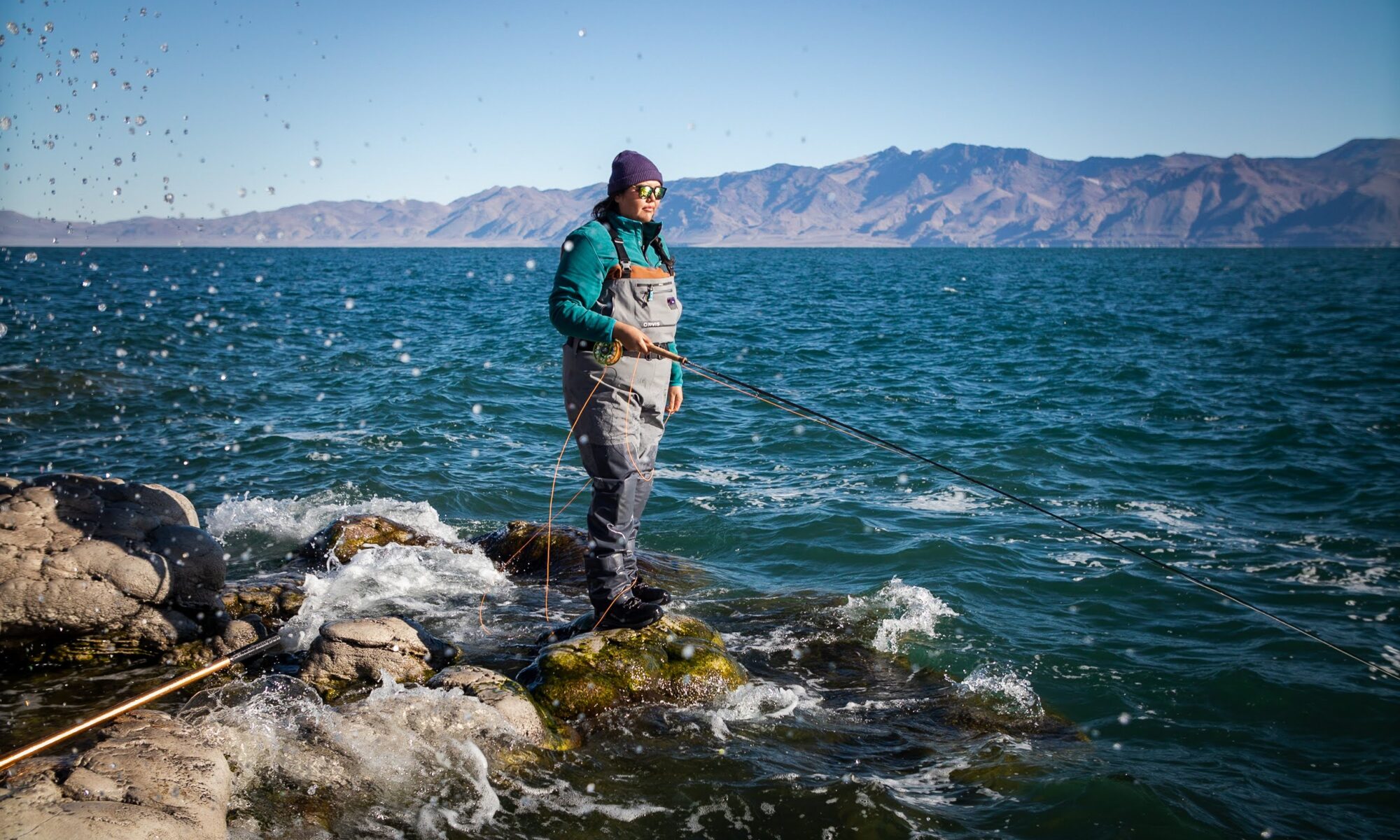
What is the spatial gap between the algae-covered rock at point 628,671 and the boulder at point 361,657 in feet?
2.62

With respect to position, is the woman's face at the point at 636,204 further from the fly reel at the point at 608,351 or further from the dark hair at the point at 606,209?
the fly reel at the point at 608,351

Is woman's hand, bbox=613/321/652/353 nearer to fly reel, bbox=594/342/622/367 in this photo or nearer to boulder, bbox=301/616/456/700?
fly reel, bbox=594/342/622/367

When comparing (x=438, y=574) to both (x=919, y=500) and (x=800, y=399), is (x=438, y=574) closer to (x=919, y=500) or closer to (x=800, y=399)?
(x=919, y=500)

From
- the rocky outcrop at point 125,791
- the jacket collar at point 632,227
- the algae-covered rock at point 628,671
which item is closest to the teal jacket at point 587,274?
the jacket collar at point 632,227

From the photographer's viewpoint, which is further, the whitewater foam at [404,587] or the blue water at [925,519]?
the whitewater foam at [404,587]

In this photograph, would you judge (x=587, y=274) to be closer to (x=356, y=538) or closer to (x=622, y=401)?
(x=622, y=401)

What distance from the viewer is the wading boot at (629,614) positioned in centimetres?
621

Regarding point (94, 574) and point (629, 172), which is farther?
point (94, 574)

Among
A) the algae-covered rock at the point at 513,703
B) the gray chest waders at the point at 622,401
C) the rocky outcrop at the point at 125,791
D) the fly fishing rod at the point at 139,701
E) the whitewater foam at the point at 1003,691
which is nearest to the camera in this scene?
the rocky outcrop at the point at 125,791

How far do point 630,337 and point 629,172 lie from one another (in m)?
1.10

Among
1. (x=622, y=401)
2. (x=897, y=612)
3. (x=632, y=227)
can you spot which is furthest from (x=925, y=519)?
(x=632, y=227)

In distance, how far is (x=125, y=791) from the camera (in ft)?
13.1

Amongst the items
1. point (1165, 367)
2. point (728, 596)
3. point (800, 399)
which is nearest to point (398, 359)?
point (800, 399)

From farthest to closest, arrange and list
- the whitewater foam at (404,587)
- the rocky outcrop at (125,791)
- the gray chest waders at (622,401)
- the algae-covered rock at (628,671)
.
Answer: the whitewater foam at (404,587)
the algae-covered rock at (628,671)
the gray chest waders at (622,401)
the rocky outcrop at (125,791)
